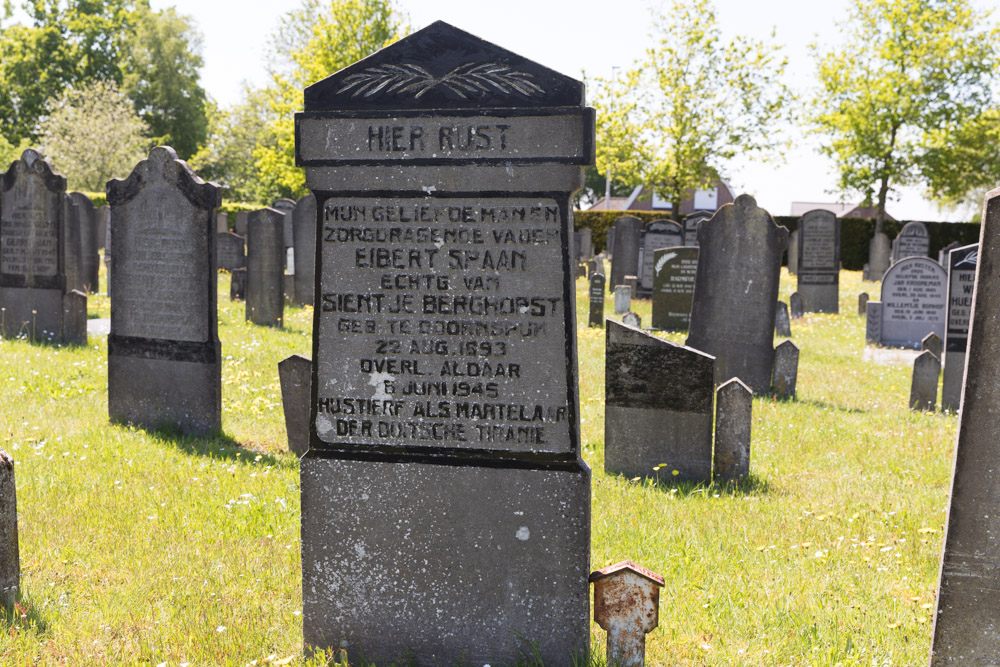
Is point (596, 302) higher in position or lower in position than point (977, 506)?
higher

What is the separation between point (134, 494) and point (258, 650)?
7.13ft

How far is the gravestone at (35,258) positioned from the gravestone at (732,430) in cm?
838

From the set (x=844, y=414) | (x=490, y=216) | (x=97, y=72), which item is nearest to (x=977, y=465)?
(x=490, y=216)

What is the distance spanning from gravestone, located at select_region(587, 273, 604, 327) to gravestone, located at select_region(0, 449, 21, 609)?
490 inches

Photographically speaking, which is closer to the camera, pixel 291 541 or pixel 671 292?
Result: pixel 291 541

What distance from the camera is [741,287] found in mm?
9805

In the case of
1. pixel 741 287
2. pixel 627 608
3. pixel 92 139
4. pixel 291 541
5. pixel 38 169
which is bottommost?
pixel 291 541

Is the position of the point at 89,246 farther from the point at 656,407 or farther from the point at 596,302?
the point at 656,407

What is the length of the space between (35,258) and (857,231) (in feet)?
116

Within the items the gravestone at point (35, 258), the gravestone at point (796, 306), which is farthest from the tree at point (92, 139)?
the gravestone at point (796, 306)

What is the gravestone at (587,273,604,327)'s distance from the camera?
15.6 metres

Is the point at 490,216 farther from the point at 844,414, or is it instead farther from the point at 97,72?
the point at 97,72

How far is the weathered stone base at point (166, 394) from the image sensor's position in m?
7.09

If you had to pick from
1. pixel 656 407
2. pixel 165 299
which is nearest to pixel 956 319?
pixel 656 407
